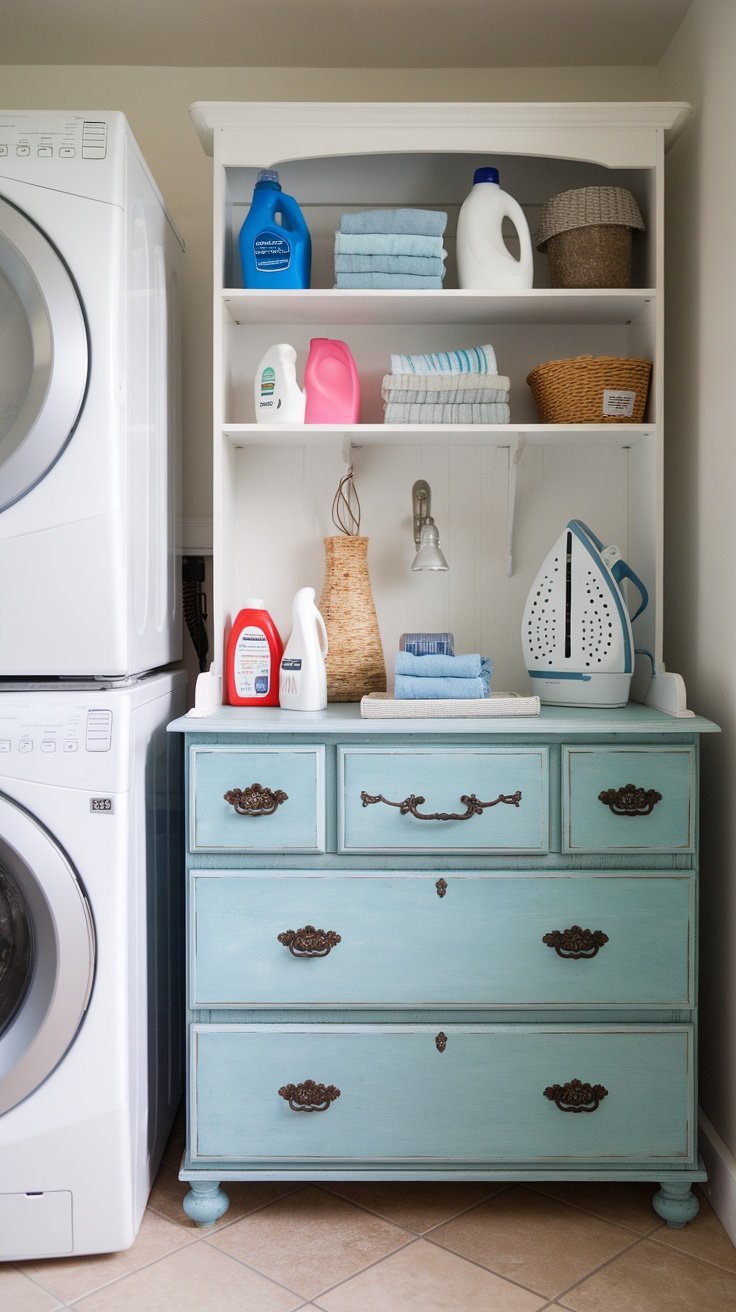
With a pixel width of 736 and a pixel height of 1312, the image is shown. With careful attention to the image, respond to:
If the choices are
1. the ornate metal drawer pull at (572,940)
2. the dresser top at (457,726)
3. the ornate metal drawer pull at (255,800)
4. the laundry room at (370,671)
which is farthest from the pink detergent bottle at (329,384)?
the ornate metal drawer pull at (572,940)

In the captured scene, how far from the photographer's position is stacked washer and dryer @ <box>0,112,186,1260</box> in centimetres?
167

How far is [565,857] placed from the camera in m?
1.82

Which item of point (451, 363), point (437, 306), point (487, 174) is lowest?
point (451, 363)

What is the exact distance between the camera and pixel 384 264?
6.79ft

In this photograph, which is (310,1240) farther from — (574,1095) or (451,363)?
(451,363)

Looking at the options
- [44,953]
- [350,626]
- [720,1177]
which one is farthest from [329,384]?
[720,1177]

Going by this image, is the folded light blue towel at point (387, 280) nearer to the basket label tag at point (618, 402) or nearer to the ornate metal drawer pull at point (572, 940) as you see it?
the basket label tag at point (618, 402)

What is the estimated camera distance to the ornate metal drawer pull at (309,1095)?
5.94 feet

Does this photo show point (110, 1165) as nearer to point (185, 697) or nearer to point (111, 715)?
point (111, 715)

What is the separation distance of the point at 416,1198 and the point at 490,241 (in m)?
1.88

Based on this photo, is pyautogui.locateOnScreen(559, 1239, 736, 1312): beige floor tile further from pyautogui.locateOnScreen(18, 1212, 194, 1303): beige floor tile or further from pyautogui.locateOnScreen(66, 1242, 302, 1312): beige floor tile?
pyautogui.locateOnScreen(18, 1212, 194, 1303): beige floor tile

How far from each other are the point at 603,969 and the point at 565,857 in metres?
0.21

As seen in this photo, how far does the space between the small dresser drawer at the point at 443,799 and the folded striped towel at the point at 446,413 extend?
0.70 meters

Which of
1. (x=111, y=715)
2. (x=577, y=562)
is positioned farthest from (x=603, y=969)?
(x=111, y=715)
